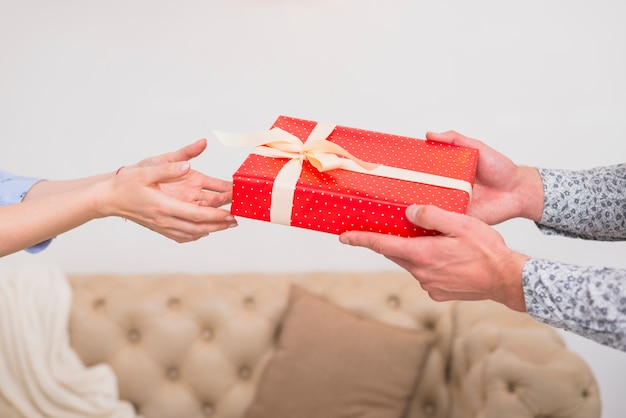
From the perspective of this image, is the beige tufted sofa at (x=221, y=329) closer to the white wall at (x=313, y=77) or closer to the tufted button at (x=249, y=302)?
the tufted button at (x=249, y=302)

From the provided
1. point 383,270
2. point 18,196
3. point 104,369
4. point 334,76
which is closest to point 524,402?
point 383,270

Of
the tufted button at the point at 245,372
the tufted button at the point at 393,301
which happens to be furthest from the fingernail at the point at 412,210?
the tufted button at the point at 245,372

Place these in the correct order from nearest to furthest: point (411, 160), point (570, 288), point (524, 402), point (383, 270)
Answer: point (570, 288)
point (411, 160)
point (524, 402)
point (383, 270)

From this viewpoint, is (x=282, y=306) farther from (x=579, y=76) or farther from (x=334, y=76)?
(x=579, y=76)

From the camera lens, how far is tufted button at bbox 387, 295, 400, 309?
243 centimetres

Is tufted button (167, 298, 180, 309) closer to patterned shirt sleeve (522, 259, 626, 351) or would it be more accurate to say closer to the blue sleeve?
the blue sleeve

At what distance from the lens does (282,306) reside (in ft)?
8.00

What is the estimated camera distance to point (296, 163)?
4.54 ft

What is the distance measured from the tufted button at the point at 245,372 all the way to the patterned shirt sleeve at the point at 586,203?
1203mm

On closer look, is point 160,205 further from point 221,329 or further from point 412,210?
point 221,329

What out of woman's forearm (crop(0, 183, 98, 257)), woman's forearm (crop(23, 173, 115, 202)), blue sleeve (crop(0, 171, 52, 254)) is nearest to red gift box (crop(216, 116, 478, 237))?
woman's forearm (crop(0, 183, 98, 257))

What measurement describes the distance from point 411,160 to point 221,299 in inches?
47.2

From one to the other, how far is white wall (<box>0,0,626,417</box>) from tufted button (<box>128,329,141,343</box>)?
632 mm

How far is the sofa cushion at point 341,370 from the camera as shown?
7.27 feet
